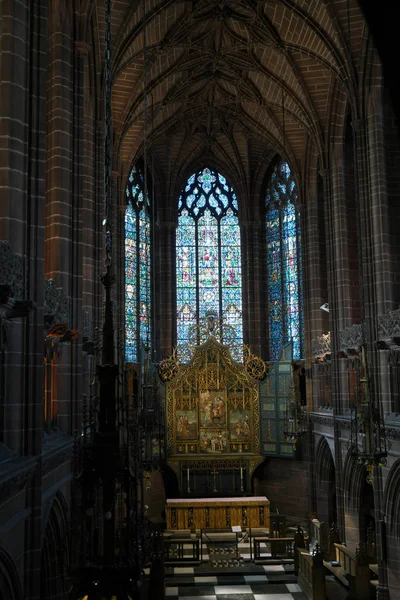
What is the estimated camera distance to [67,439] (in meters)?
14.3

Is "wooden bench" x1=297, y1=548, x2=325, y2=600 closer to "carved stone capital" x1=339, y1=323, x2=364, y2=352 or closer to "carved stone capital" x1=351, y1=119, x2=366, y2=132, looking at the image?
"carved stone capital" x1=339, y1=323, x2=364, y2=352

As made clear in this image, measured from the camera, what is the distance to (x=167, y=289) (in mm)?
30797

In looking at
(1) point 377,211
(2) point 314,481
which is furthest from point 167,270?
(1) point 377,211

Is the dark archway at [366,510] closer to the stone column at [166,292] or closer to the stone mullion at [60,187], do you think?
the stone mullion at [60,187]

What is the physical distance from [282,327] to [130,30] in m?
14.7

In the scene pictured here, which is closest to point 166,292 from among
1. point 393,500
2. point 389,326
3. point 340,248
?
point 340,248

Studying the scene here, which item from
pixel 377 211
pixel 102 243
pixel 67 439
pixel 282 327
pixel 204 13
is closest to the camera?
pixel 67 439

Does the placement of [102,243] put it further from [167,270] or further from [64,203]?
[167,270]

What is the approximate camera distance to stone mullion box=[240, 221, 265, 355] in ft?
99.9

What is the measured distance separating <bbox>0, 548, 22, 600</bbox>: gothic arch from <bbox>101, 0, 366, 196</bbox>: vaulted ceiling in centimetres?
1303

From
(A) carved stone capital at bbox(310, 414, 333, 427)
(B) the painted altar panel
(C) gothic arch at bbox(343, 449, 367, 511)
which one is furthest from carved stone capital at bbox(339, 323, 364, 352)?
(B) the painted altar panel

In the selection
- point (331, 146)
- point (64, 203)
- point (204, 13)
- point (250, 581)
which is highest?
point (204, 13)

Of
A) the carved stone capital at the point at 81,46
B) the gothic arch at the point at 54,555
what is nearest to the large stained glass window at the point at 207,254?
the carved stone capital at the point at 81,46

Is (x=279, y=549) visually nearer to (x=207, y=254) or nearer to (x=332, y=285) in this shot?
(x=332, y=285)
